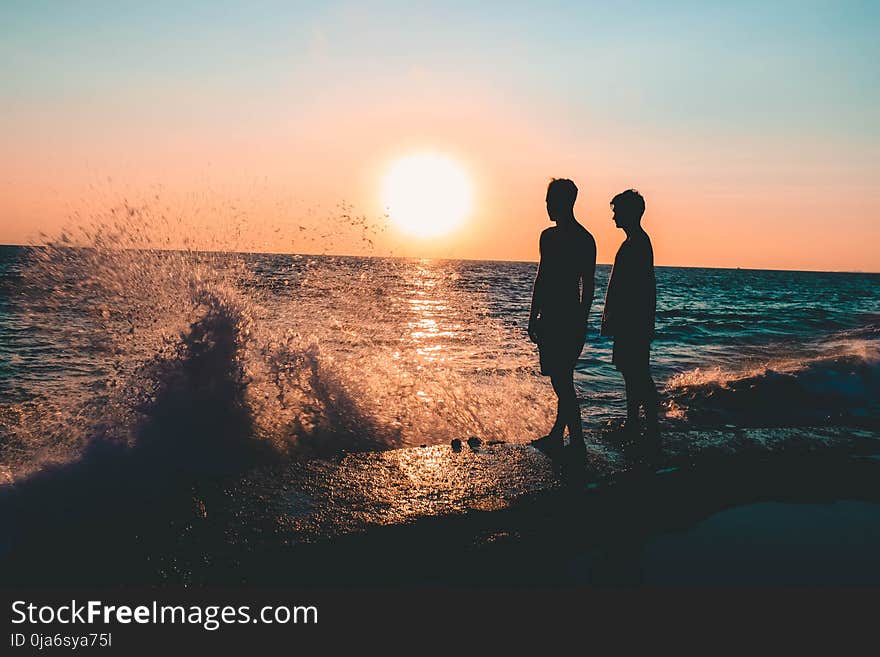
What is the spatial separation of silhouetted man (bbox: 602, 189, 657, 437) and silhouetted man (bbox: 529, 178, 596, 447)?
12.9 inches

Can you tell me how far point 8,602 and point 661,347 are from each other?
13460 millimetres

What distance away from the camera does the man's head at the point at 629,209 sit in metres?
4.42

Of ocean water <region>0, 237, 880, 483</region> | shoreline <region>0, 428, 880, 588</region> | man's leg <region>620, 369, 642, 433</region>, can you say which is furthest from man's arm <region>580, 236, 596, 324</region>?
ocean water <region>0, 237, 880, 483</region>

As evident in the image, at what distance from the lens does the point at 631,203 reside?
4430 millimetres

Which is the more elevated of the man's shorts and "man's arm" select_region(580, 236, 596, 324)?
"man's arm" select_region(580, 236, 596, 324)

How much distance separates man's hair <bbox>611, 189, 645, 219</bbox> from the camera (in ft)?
14.5

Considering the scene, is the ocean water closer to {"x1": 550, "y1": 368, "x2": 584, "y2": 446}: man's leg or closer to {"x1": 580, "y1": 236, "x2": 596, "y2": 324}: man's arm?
{"x1": 550, "y1": 368, "x2": 584, "y2": 446}: man's leg

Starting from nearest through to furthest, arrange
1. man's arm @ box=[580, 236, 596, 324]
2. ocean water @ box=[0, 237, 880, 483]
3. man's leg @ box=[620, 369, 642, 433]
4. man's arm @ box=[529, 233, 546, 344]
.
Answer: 1. man's arm @ box=[580, 236, 596, 324]
2. man's arm @ box=[529, 233, 546, 344]
3. ocean water @ box=[0, 237, 880, 483]
4. man's leg @ box=[620, 369, 642, 433]

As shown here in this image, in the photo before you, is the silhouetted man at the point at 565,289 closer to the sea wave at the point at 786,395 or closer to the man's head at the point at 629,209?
the man's head at the point at 629,209

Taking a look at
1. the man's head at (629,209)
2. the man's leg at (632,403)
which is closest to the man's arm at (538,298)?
the man's head at (629,209)

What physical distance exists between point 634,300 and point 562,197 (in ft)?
3.38

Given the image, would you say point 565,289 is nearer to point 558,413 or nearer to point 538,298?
point 538,298

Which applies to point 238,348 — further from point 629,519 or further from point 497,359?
point 497,359

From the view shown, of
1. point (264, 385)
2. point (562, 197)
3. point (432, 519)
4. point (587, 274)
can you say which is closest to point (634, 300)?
point (587, 274)
